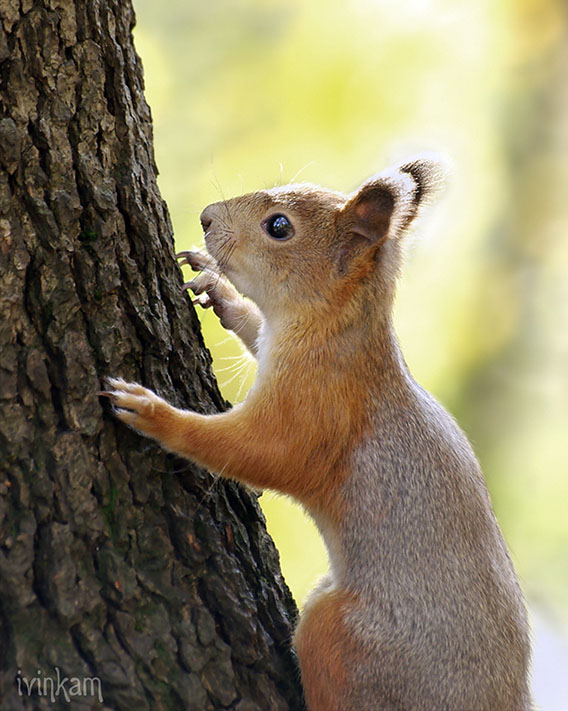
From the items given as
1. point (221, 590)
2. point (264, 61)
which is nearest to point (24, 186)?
point (221, 590)

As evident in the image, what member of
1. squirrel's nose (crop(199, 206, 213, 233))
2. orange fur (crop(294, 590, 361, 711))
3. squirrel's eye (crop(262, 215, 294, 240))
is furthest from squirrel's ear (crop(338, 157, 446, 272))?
orange fur (crop(294, 590, 361, 711))

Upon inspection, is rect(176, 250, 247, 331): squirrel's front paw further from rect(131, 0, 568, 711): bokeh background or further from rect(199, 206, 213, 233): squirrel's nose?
rect(131, 0, 568, 711): bokeh background

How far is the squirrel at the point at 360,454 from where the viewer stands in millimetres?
3078

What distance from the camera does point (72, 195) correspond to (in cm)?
291

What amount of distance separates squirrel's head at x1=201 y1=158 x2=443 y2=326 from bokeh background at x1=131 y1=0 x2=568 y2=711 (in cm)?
Result: 344

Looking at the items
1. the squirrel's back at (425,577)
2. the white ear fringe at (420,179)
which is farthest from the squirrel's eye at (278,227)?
the squirrel's back at (425,577)

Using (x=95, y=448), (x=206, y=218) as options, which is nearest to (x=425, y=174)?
(x=206, y=218)

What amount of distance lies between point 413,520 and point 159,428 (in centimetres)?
100

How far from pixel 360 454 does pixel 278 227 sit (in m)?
1.05

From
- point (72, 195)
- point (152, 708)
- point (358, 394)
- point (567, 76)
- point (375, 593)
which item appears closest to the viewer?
point (152, 708)

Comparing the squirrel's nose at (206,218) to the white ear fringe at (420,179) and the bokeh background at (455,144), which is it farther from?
the bokeh background at (455,144)

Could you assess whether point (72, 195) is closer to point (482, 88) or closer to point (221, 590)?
point (221, 590)

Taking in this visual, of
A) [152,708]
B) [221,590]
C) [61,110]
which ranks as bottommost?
[152,708]

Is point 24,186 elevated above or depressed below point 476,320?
below
